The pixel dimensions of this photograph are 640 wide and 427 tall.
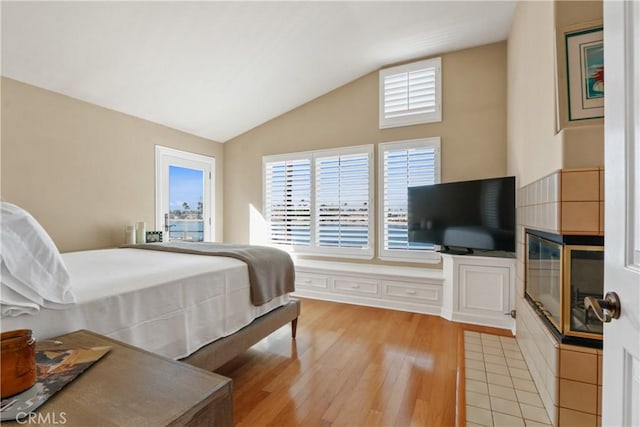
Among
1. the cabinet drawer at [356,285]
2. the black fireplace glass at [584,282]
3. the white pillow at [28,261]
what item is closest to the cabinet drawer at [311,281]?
the cabinet drawer at [356,285]

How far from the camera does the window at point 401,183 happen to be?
361 centimetres

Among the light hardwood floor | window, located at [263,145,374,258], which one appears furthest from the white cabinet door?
window, located at [263,145,374,258]

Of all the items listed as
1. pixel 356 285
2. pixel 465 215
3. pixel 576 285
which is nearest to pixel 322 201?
pixel 356 285

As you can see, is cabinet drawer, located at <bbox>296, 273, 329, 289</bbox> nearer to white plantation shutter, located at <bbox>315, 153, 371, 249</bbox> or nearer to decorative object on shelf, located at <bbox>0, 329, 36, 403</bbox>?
white plantation shutter, located at <bbox>315, 153, 371, 249</bbox>

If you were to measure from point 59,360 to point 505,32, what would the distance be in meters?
4.34

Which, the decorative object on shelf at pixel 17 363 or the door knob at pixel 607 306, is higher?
the door knob at pixel 607 306

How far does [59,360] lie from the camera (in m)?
0.92

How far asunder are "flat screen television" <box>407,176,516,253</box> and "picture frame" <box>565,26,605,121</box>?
1201mm

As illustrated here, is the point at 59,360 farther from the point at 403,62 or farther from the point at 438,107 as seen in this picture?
the point at 403,62

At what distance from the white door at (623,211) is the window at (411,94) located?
294cm

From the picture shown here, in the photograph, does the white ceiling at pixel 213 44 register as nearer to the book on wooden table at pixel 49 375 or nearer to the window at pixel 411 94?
the window at pixel 411 94

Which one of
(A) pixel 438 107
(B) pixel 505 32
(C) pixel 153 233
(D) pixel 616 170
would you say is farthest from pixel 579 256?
(C) pixel 153 233

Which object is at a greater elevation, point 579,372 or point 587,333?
point 587,333

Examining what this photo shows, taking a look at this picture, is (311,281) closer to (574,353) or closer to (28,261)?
(574,353)
